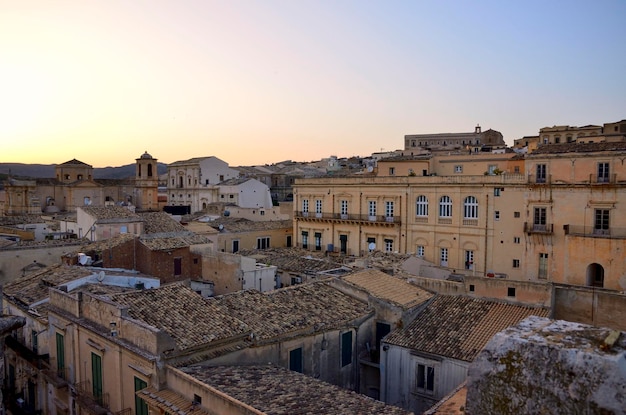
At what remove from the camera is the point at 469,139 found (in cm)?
8450

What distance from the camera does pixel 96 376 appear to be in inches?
608

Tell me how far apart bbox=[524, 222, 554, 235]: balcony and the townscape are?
10 centimetres

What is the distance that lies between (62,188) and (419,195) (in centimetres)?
4930

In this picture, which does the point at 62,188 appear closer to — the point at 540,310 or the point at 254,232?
the point at 254,232

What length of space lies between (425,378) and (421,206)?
2244 centimetres

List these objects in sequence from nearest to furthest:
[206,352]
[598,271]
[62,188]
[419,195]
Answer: [206,352] → [598,271] → [419,195] → [62,188]

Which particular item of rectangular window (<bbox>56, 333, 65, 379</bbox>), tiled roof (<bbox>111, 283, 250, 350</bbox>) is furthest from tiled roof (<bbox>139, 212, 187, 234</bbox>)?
tiled roof (<bbox>111, 283, 250, 350</bbox>)

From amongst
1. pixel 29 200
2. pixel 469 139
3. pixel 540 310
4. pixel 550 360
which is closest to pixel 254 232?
pixel 540 310

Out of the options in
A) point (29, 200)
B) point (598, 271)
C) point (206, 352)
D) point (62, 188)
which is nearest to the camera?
point (206, 352)

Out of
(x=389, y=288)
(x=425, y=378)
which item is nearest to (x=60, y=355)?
(x=389, y=288)

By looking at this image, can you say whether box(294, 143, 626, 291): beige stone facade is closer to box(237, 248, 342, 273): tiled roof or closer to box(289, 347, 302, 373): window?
box(237, 248, 342, 273): tiled roof

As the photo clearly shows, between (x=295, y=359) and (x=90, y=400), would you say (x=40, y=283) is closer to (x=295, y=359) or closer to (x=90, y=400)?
(x=90, y=400)

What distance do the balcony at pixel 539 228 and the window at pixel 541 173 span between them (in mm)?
2743

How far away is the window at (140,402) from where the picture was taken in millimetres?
13406
